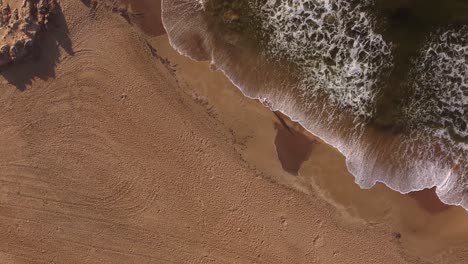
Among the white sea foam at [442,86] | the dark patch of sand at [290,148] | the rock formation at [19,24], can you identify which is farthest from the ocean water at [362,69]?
the rock formation at [19,24]

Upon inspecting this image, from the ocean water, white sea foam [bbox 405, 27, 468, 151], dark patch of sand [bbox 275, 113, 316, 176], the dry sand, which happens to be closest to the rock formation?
the dry sand

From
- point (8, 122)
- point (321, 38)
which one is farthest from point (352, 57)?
point (8, 122)

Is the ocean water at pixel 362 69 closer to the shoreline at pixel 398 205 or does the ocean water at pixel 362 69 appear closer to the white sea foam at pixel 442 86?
the white sea foam at pixel 442 86

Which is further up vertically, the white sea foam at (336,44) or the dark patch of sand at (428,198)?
the white sea foam at (336,44)

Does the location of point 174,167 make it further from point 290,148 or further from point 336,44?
point 336,44

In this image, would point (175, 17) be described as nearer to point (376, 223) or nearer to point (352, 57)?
point (352, 57)

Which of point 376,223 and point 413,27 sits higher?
point 413,27

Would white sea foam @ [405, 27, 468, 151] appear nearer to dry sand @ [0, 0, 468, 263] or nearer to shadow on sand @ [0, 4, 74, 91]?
dry sand @ [0, 0, 468, 263]
